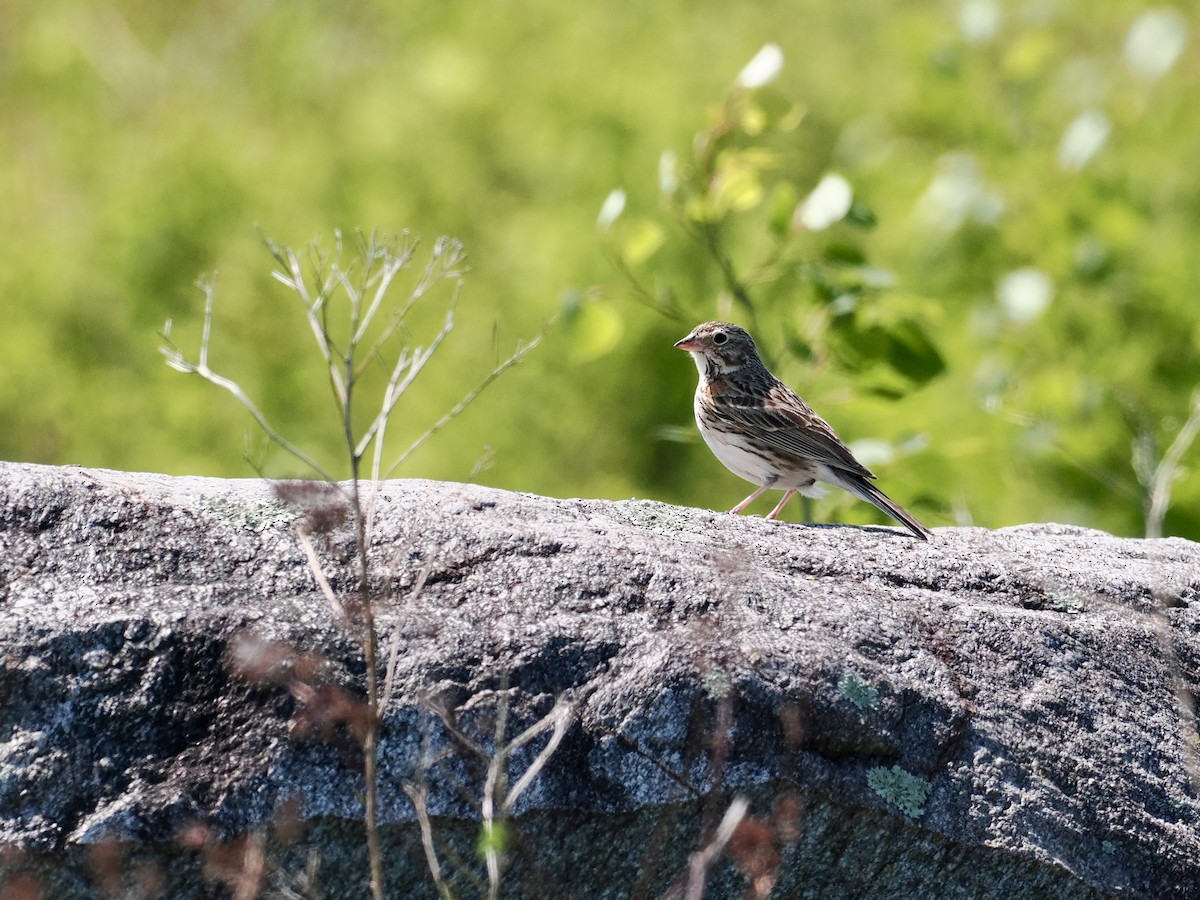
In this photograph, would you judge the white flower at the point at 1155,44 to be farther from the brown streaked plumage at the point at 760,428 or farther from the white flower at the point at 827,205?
the brown streaked plumage at the point at 760,428

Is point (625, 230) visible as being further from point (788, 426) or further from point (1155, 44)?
point (1155, 44)

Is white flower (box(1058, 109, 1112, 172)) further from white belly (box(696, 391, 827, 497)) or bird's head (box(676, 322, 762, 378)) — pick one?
white belly (box(696, 391, 827, 497))

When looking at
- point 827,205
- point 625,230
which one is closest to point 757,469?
point 827,205

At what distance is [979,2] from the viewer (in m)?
8.47

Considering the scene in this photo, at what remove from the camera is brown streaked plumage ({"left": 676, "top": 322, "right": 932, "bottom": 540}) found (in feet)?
21.5

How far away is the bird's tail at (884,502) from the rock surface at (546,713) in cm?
97

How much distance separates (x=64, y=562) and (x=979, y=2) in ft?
21.4

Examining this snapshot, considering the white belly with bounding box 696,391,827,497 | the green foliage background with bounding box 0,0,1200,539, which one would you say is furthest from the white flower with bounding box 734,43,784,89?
the white belly with bounding box 696,391,827,497

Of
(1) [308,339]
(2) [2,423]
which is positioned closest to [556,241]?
(1) [308,339]

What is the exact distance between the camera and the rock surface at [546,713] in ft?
11.6

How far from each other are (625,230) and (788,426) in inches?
53.8

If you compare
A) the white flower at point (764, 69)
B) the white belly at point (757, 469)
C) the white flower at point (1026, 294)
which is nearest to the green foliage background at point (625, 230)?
the white belly at point (757, 469)

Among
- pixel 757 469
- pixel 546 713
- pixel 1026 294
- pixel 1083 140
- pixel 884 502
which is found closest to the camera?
pixel 546 713

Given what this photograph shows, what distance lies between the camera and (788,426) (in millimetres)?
6703
